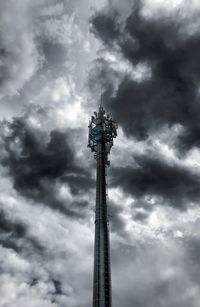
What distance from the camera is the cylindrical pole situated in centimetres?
7469

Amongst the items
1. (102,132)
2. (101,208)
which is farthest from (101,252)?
(102,132)

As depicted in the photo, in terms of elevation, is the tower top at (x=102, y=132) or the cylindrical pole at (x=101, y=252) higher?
the tower top at (x=102, y=132)

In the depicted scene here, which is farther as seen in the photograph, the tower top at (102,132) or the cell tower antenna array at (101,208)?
the tower top at (102,132)

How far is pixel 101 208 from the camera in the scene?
282 ft

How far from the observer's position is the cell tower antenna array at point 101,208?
75438 mm

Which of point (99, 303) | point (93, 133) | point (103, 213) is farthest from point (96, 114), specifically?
point (99, 303)

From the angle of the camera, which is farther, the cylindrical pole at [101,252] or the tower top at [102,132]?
the tower top at [102,132]

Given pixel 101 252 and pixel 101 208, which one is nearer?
pixel 101 252

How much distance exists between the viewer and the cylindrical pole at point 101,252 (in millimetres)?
74688

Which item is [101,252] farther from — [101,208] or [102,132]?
[102,132]

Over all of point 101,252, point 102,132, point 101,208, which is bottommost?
point 101,252

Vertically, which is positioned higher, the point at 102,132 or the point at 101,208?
the point at 102,132

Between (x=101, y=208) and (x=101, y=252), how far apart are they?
11.4 metres

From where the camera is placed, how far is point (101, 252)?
7969cm
